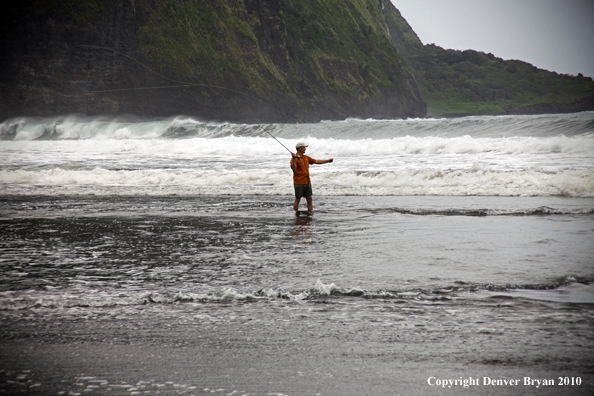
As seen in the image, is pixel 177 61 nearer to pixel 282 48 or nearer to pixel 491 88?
pixel 282 48

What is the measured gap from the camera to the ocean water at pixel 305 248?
12.1 ft

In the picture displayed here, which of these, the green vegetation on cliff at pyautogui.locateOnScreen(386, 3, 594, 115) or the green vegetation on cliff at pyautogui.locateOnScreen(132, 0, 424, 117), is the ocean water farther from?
the green vegetation on cliff at pyautogui.locateOnScreen(386, 3, 594, 115)

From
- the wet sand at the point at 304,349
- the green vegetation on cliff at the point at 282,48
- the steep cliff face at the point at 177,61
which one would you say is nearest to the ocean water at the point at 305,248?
the wet sand at the point at 304,349

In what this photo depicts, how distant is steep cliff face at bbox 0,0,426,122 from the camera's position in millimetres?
65500

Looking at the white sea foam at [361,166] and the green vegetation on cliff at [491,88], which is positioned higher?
the green vegetation on cliff at [491,88]

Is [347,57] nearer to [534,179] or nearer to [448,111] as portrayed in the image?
[448,111]

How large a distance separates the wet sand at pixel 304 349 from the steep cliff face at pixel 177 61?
4739 cm

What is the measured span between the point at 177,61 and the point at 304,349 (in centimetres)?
7622

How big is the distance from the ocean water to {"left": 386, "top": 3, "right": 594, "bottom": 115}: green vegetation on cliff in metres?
158

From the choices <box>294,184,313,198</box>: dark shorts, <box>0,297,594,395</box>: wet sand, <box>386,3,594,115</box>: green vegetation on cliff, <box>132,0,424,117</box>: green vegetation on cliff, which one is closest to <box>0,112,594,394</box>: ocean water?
<box>0,297,594,395</box>: wet sand

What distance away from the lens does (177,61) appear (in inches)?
2896

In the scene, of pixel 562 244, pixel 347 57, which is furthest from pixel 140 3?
pixel 562 244

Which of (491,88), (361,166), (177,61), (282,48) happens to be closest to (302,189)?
(361,166)

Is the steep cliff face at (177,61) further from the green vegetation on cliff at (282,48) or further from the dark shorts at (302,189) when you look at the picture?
the dark shorts at (302,189)
